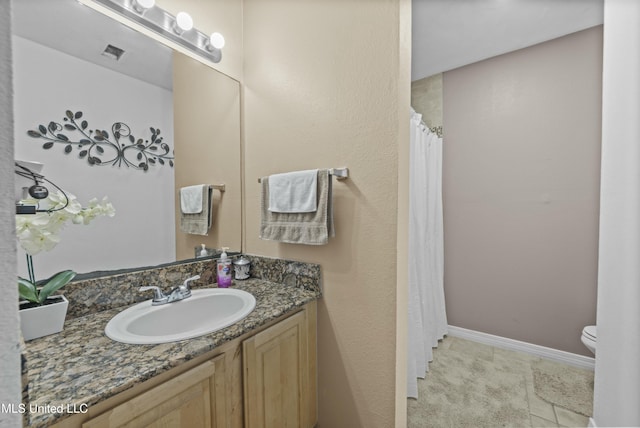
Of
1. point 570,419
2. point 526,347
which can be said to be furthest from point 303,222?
point 526,347

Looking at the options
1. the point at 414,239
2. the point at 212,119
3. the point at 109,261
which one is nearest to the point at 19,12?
the point at 212,119

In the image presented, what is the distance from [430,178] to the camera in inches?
80.9

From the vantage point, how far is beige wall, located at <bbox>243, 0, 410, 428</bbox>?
1.07m

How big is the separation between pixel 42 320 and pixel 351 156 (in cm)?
121

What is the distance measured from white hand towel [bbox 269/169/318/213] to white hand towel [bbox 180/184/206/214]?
0.40m

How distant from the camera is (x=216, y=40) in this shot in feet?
4.31

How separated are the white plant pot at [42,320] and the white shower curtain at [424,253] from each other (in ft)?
5.48

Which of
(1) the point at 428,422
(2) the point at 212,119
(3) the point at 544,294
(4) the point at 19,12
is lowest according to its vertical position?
(1) the point at 428,422

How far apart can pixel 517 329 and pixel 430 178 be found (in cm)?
143

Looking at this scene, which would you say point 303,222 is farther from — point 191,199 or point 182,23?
point 182,23

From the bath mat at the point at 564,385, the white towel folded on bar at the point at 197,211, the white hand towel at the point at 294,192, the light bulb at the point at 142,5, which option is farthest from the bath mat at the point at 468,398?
the light bulb at the point at 142,5

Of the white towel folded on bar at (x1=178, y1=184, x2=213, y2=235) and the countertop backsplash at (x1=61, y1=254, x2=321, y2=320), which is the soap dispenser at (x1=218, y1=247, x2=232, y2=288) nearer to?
the countertop backsplash at (x1=61, y1=254, x2=321, y2=320)

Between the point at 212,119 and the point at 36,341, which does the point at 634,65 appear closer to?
the point at 212,119

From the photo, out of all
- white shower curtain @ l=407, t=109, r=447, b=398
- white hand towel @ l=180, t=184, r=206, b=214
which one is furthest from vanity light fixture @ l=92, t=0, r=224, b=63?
white shower curtain @ l=407, t=109, r=447, b=398
